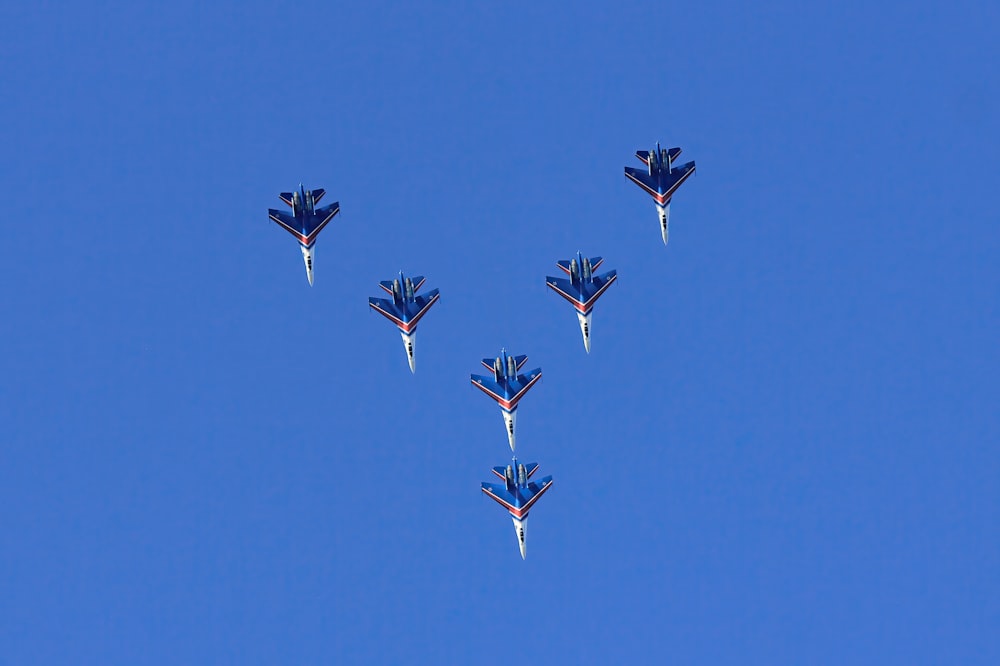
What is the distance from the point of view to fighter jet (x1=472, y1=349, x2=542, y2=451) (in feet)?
589

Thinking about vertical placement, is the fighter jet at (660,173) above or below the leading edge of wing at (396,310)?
above

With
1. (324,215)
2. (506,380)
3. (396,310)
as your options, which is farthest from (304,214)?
(506,380)

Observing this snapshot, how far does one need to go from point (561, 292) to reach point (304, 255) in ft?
72.9

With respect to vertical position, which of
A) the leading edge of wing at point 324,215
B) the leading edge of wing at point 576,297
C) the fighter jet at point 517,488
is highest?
the leading edge of wing at point 324,215

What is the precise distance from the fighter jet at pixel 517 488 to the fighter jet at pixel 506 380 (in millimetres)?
5355

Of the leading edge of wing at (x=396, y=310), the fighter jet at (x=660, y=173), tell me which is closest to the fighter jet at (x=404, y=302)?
the leading edge of wing at (x=396, y=310)

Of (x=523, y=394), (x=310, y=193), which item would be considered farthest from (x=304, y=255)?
(x=523, y=394)

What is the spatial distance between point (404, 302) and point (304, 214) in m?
11.2

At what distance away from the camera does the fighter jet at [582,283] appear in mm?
179750

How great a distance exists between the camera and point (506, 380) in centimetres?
18000

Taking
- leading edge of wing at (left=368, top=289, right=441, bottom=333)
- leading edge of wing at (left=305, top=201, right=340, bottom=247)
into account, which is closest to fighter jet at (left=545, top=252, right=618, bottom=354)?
leading edge of wing at (left=368, top=289, right=441, bottom=333)

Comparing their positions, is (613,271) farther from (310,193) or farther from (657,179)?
(310,193)

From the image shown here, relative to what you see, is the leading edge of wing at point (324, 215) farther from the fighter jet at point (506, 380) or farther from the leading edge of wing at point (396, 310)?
the fighter jet at point (506, 380)

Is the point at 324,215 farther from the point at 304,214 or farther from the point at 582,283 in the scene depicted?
the point at 582,283
